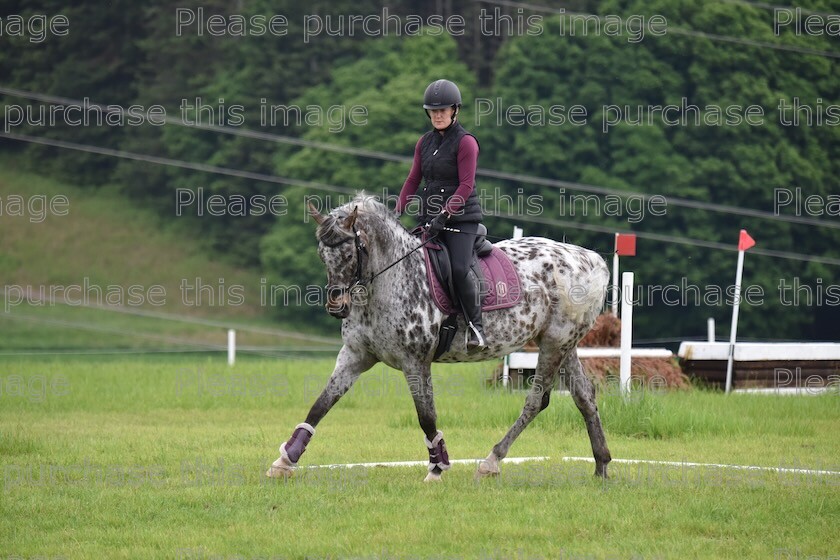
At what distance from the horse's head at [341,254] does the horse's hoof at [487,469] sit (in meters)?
1.92

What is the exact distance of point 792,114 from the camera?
44.1 m

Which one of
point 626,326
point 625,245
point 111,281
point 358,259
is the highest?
point 625,245

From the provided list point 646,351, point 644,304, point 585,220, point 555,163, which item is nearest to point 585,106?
point 555,163

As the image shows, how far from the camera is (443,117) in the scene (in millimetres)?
10406

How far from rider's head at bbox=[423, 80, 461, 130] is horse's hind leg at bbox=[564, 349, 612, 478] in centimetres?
255

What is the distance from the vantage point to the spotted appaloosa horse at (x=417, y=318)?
1003 cm

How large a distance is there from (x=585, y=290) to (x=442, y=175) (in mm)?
1792

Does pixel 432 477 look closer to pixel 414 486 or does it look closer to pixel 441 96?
pixel 414 486

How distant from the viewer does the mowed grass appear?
8047mm

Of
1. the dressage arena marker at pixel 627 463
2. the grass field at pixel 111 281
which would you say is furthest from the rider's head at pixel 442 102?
the grass field at pixel 111 281

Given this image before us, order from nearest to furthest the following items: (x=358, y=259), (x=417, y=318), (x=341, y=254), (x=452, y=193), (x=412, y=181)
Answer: (x=341, y=254) < (x=358, y=259) < (x=417, y=318) < (x=452, y=193) < (x=412, y=181)

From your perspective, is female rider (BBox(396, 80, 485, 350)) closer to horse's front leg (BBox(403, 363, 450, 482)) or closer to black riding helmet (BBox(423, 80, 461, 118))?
black riding helmet (BBox(423, 80, 461, 118))

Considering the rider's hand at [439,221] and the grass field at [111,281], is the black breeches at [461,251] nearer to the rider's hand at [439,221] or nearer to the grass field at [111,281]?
the rider's hand at [439,221]

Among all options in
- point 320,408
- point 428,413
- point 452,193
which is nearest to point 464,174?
point 452,193
